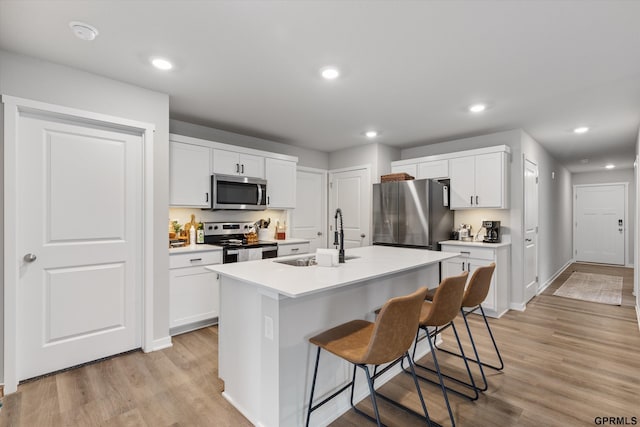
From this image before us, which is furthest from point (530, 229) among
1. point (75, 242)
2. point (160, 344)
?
point (75, 242)

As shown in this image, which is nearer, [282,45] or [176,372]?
[282,45]

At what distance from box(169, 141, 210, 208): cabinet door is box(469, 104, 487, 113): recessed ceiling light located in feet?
9.96

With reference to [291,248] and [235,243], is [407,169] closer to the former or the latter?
[291,248]

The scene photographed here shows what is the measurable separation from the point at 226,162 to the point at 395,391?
10.1 ft

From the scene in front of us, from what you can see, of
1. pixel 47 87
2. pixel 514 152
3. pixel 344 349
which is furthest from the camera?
pixel 514 152

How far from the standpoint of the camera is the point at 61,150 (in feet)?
8.13

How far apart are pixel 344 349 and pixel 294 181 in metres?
3.42

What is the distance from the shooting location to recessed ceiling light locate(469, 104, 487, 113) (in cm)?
328

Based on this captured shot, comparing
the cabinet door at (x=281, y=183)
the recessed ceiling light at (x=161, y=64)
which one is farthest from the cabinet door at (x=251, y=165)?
the recessed ceiling light at (x=161, y=64)

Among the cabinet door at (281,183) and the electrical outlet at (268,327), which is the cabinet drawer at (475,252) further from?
the electrical outlet at (268,327)

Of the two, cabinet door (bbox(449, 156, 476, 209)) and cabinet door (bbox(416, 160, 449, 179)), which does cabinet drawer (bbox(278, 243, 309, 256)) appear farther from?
cabinet door (bbox(449, 156, 476, 209))

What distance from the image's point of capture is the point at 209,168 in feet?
12.4

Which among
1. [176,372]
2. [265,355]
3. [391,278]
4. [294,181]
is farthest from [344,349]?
[294,181]

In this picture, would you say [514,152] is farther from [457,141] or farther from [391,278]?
[391,278]
